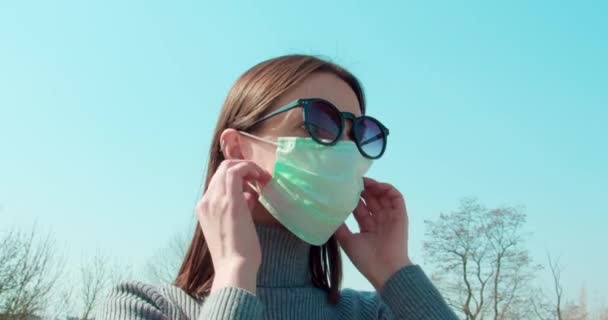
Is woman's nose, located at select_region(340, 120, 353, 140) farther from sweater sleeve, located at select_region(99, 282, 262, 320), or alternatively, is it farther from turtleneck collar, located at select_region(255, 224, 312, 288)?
sweater sleeve, located at select_region(99, 282, 262, 320)

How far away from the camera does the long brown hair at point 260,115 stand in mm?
2002

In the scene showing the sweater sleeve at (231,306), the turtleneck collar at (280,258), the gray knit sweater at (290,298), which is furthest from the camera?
the turtleneck collar at (280,258)

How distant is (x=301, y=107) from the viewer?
1.98 m

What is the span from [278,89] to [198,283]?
2.53 ft

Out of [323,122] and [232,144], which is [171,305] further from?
[323,122]

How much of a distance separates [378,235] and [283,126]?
628mm

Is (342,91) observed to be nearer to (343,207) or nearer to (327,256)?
(343,207)

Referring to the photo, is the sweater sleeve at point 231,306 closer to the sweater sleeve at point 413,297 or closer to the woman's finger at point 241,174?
the woman's finger at point 241,174

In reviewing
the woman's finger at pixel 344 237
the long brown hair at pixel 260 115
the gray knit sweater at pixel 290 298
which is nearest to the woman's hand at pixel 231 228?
the gray knit sweater at pixel 290 298

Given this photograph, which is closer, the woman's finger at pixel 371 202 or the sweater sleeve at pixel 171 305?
the sweater sleeve at pixel 171 305

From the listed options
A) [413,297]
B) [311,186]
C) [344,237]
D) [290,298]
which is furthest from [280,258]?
[413,297]

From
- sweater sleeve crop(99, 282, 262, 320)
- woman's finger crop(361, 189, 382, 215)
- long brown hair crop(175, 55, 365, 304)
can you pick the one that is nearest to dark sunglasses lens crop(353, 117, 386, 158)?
long brown hair crop(175, 55, 365, 304)

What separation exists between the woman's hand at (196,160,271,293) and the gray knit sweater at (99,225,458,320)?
0.36 ft

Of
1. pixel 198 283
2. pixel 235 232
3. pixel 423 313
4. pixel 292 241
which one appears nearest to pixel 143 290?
pixel 198 283
